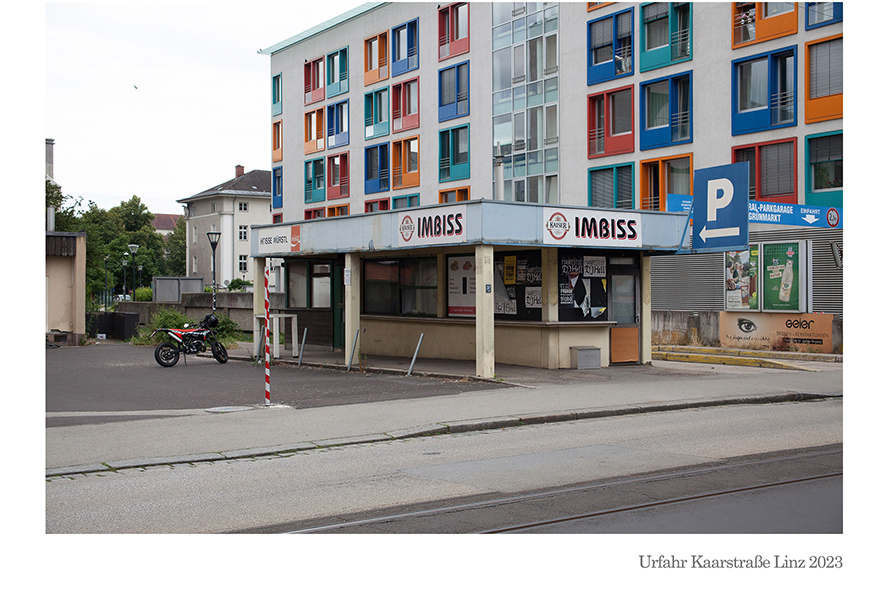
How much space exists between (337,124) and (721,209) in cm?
3443

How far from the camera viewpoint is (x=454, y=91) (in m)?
41.5

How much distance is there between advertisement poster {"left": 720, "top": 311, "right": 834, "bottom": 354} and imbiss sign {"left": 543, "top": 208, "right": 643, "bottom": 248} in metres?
10.3

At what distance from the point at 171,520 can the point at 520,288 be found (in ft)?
43.7

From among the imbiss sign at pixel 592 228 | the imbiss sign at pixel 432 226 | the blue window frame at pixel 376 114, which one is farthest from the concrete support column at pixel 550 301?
the blue window frame at pixel 376 114

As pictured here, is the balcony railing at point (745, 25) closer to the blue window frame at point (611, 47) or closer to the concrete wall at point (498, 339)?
the blue window frame at point (611, 47)

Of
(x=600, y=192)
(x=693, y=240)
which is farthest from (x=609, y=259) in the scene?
(x=600, y=192)

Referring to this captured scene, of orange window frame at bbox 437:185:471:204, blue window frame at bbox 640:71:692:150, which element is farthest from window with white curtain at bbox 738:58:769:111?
orange window frame at bbox 437:185:471:204

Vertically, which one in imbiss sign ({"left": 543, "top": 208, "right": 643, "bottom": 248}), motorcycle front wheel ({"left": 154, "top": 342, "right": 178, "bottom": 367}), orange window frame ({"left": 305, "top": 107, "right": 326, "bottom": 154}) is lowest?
motorcycle front wheel ({"left": 154, "top": 342, "right": 178, "bottom": 367})

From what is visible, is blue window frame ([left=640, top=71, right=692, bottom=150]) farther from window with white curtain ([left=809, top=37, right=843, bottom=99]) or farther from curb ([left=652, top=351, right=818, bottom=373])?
curb ([left=652, top=351, right=818, bottom=373])

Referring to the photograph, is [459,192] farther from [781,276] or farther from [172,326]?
[781,276]

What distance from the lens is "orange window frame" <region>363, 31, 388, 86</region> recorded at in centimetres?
4566

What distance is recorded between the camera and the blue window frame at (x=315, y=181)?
5104 cm

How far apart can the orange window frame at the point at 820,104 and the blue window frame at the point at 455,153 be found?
1703cm

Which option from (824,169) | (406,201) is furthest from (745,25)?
(406,201)
